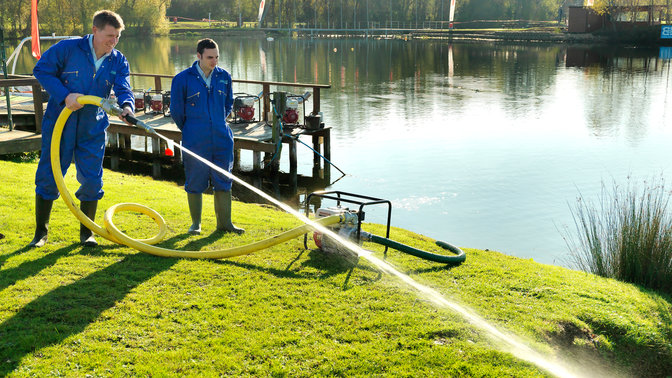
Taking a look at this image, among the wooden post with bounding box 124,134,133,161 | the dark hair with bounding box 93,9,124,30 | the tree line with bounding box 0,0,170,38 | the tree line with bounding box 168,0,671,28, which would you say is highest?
the tree line with bounding box 168,0,671,28

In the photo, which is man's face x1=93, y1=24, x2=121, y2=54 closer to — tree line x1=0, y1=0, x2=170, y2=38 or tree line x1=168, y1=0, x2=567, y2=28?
tree line x1=0, y1=0, x2=170, y2=38

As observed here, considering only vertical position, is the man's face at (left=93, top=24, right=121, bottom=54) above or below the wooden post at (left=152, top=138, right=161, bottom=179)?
above

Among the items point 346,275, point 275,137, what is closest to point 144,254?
point 346,275

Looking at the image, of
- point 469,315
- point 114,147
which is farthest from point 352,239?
point 114,147

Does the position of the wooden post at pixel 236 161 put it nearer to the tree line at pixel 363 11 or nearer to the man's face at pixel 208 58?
the man's face at pixel 208 58

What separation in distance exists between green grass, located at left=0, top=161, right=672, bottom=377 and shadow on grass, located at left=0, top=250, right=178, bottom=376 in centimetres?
1

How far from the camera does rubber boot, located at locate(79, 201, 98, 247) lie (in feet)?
18.0

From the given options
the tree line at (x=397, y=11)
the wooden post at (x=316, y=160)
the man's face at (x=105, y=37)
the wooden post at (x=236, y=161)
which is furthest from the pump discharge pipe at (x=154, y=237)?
the tree line at (x=397, y=11)

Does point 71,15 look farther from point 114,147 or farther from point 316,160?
point 316,160

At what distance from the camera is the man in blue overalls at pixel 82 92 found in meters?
5.01

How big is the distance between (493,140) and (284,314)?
1499 centimetres

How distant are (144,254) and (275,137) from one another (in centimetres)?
767

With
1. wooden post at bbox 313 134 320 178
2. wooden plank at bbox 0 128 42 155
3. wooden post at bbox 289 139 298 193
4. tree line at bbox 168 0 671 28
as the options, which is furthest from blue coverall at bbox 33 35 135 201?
tree line at bbox 168 0 671 28

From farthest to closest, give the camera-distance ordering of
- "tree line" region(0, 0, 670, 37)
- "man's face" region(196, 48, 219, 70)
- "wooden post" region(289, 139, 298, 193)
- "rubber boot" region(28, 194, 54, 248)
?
1. "tree line" region(0, 0, 670, 37)
2. "wooden post" region(289, 139, 298, 193)
3. "man's face" region(196, 48, 219, 70)
4. "rubber boot" region(28, 194, 54, 248)
